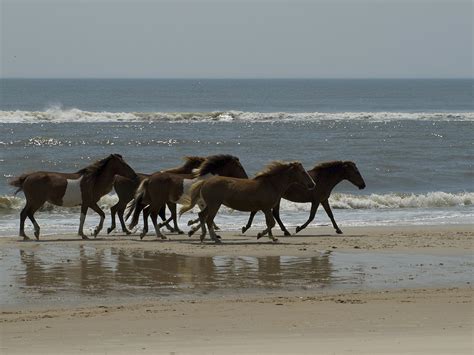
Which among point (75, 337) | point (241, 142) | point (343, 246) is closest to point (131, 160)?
point (241, 142)

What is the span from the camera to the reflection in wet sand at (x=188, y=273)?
37.1ft

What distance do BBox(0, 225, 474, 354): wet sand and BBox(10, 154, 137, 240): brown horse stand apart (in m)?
1.75

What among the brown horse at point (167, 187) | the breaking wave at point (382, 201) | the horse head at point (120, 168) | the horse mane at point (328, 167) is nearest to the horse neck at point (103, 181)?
the horse head at point (120, 168)

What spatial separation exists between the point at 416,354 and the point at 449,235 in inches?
364

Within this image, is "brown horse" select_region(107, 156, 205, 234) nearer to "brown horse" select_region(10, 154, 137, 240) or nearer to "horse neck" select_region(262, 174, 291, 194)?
"brown horse" select_region(10, 154, 137, 240)

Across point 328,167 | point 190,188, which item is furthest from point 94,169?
point 328,167

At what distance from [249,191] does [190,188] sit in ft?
4.07

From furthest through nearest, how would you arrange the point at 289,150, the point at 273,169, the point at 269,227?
the point at 289,150, the point at 273,169, the point at 269,227

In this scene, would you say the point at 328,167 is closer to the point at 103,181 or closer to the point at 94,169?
the point at 103,181

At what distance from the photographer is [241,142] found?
43.9 m

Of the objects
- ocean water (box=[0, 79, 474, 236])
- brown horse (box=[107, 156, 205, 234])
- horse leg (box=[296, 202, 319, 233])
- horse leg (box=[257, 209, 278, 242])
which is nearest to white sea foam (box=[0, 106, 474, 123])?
ocean water (box=[0, 79, 474, 236])

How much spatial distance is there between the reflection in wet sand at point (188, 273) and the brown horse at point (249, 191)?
168 cm

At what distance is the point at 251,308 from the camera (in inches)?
399

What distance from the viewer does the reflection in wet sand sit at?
11.3 metres
